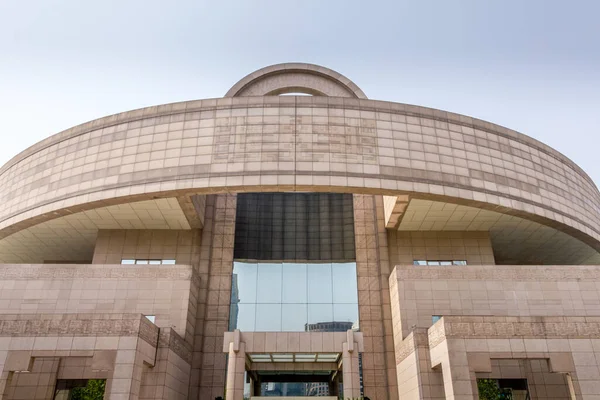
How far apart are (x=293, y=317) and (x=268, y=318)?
1.34 meters

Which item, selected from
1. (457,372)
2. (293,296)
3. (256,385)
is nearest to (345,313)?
(293,296)

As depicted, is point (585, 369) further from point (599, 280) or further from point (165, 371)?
point (165, 371)

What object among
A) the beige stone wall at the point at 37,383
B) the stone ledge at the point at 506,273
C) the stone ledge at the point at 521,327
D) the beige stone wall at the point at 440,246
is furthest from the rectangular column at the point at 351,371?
the beige stone wall at the point at 37,383

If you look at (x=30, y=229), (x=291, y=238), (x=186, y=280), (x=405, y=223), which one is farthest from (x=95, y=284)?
(x=405, y=223)

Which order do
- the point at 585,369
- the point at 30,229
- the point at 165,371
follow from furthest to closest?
the point at 30,229 < the point at 165,371 < the point at 585,369

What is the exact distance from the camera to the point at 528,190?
24875 millimetres

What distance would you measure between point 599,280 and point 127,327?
70.5 feet

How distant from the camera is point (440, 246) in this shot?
26.5m

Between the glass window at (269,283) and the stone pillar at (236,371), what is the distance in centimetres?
670

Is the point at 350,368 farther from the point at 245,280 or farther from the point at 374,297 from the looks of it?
the point at 245,280

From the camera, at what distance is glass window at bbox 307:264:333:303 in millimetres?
26172

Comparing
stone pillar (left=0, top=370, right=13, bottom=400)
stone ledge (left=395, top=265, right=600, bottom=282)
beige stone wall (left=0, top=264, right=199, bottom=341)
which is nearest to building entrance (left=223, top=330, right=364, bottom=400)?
beige stone wall (left=0, top=264, right=199, bottom=341)

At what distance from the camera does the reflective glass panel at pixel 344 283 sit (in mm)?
26000

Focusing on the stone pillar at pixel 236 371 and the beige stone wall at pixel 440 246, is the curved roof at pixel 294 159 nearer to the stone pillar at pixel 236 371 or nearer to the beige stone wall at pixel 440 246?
the beige stone wall at pixel 440 246
